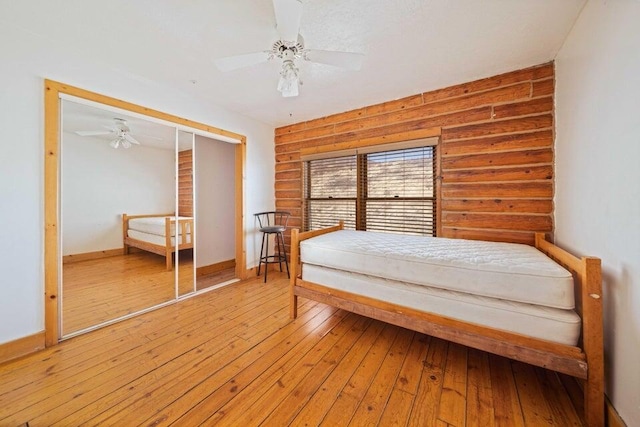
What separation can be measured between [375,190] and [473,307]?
1.97 metres

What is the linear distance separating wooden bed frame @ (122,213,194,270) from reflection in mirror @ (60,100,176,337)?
0.01 metres

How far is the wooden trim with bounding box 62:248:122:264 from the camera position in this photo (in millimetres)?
2100

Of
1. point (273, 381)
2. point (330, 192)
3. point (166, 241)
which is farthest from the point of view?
point (330, 192)

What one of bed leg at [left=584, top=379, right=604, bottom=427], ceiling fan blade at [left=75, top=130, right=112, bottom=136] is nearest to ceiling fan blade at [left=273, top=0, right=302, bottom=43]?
ceiling fan blade at [left=75, top=130, right=112, bottom=136]

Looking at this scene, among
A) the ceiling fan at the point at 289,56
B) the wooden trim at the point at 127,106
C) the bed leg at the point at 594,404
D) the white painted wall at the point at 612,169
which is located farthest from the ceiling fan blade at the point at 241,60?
the bed leg at the point at 594,404

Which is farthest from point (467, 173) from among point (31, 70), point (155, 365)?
point (31, 70)

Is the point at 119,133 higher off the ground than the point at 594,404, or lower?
higher

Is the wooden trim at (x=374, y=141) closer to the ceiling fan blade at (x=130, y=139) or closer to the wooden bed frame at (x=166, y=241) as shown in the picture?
the wooden bed frame at (x=166, y=241)

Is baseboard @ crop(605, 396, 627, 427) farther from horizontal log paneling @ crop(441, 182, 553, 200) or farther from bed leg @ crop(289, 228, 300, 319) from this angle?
bed leg @ crop(289, 228, 300, 319)

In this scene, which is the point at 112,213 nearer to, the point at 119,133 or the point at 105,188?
the point at 105,188

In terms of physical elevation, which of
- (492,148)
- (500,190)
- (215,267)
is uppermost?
(492,148)

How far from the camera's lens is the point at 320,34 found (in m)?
1.79

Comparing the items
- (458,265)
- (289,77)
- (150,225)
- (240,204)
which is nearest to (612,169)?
(458,265)

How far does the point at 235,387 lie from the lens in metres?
1.44
